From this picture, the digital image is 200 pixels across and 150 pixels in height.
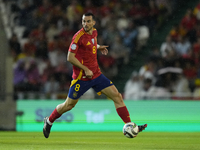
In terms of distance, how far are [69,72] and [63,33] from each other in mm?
2423

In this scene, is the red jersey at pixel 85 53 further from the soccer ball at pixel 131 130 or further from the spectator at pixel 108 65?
the spectator at pixel 108 65

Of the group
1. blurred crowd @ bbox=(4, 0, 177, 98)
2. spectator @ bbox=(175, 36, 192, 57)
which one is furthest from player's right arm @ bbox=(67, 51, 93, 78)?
spectator @ bbox=(175, 36, 192, 57)

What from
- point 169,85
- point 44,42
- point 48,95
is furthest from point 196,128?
point 44,42

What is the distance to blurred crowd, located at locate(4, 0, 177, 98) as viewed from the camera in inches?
650

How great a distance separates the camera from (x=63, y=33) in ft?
59.6

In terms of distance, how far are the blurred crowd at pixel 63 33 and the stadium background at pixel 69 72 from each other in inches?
1.5

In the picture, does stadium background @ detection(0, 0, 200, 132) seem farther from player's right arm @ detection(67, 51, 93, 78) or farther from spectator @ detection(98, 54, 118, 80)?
player's right arm @ detection(67, 51, 93, 78)

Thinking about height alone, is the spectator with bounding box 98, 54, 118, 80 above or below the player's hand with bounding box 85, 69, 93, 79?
below

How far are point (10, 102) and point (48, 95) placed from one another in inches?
46.3

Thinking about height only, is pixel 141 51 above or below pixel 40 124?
above

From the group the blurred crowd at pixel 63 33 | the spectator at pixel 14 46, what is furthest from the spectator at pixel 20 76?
the spectator at pixel 14 46

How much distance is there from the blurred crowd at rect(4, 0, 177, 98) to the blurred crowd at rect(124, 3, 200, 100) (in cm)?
168

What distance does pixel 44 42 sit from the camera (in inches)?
707

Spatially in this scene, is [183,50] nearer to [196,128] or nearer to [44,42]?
[196,128]
